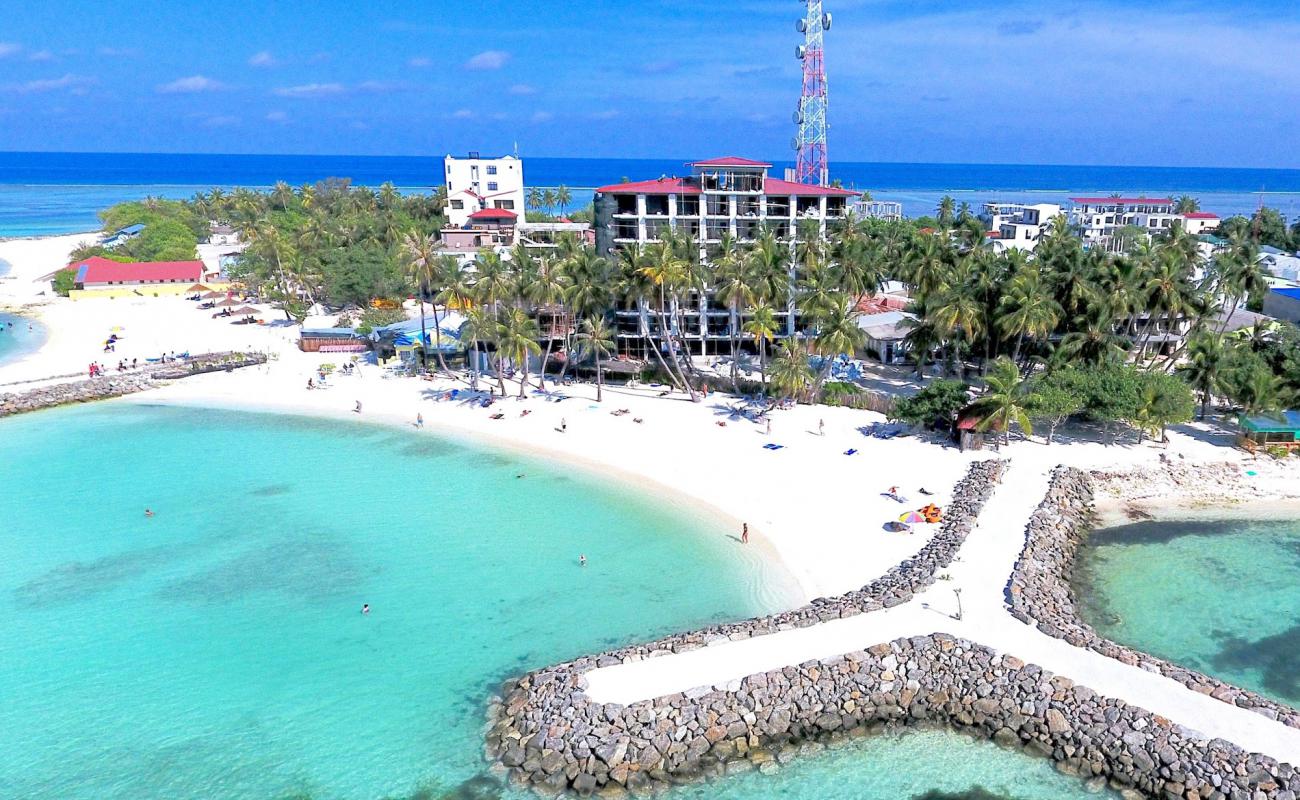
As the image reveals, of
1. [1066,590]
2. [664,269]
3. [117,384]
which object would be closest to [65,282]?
[117,384]

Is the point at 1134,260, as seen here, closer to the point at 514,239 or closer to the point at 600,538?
the point at 600,538

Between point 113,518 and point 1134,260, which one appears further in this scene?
point 1134,260

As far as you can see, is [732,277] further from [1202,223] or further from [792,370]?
[1202,223]

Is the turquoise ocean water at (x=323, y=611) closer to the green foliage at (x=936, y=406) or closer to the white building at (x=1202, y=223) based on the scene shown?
the green foliage at (x=936, y=406)

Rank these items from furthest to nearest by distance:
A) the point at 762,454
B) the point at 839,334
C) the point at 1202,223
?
the point at 1202,223 < the point at 839,334 < the point at 762,454

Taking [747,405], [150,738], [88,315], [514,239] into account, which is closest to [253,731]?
[150,738]
